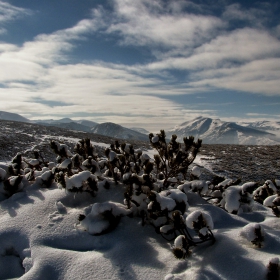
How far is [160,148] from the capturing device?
5582 mm

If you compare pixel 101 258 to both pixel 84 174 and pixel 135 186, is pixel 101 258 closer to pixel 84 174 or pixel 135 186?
pixel 135 186

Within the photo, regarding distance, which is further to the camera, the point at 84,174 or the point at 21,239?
the point at 84,174

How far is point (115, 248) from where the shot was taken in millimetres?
3309

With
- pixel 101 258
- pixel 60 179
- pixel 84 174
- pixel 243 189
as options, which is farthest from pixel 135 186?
pixel 243 189

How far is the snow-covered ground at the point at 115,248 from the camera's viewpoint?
2707mm

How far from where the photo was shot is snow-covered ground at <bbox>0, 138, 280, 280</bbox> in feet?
8.88

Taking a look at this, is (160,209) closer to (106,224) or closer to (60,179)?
(106,224)

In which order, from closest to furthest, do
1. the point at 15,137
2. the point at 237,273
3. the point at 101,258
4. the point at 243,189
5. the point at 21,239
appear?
the point at 237,273 → the point at 101,258 → the point at 21,239 → the point at 243,189 → the point at 15,137

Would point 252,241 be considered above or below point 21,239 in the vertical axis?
above

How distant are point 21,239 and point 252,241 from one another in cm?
368

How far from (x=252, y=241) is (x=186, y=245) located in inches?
34.5

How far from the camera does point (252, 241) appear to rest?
280cm

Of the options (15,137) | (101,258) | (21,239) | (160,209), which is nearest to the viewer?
(101,258)

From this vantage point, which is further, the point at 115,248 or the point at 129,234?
the point at 129,234
